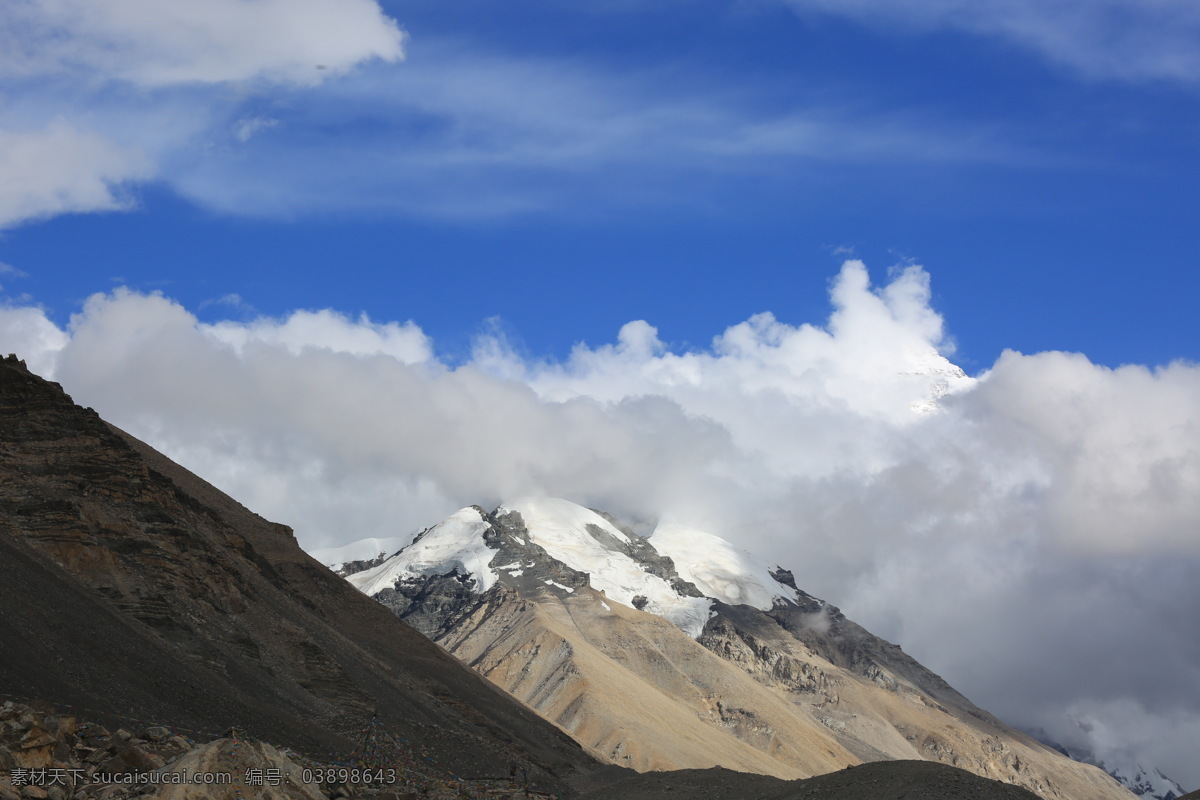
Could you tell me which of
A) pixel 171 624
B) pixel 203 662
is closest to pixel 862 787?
pixel 203 662

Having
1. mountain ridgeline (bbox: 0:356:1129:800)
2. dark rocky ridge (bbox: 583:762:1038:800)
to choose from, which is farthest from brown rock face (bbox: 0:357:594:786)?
dark rocky ridge (bbox: 583:762:1038:800)

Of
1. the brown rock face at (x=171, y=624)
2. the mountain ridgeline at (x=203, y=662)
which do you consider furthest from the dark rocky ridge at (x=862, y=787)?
the brown rock face at (x=171, y=624)

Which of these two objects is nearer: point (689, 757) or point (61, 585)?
point (61, 585)

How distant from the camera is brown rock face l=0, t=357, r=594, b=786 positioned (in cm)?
4812

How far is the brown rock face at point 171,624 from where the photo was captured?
48.1 m

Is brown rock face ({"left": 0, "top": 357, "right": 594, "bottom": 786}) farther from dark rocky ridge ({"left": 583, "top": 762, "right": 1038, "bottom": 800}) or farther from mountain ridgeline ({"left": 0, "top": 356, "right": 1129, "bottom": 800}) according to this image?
dark rocky ridge ({"left": 583, "top": 762, "right": 1038, "bottom": 800})

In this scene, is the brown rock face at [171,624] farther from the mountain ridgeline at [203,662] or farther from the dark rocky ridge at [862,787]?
the dark rocky ridge at [862,787]

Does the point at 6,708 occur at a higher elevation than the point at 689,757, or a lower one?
lower

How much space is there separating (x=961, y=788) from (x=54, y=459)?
5921 centimetres

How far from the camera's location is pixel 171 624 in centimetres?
6122

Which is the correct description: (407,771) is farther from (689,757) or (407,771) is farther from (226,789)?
(689,757)

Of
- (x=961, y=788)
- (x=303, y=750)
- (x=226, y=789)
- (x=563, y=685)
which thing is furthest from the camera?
(x=563, y=685)

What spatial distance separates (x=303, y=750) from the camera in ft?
166

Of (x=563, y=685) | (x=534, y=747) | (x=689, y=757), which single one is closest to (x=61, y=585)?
(x=534, y=747)
